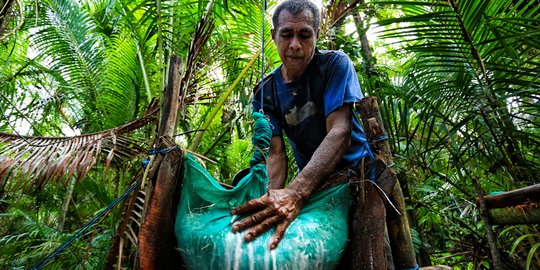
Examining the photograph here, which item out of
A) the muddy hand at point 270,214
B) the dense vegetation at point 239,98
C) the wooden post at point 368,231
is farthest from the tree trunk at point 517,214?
the muddy hand at point 270,214

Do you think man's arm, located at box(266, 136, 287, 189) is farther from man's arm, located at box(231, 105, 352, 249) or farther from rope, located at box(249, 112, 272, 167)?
rope, located at box(249, 112, 272, 167)

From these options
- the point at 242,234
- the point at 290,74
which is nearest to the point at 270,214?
the point at 242,234

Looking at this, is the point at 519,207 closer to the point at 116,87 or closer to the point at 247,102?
the point at 247,102

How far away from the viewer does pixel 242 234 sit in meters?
1.12

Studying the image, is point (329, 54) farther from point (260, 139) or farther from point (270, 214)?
point (270, 214)

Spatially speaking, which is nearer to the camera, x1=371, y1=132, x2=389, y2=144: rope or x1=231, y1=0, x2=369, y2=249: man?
x1=371, y1=132, x2=389, y2=144: rope

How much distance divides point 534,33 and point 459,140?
6.93 ft

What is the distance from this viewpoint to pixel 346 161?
5.50 ft

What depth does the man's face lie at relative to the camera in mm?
1777

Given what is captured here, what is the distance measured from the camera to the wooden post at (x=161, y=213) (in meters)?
1.15

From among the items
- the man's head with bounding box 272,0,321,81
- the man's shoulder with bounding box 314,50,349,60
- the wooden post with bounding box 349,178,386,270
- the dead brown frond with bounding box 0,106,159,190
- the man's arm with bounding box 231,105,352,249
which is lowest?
the wooden post with bounding box 349,178,386,270

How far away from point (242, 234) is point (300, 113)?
2.86 feet

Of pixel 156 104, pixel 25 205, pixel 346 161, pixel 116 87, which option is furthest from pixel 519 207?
pixel 25 205

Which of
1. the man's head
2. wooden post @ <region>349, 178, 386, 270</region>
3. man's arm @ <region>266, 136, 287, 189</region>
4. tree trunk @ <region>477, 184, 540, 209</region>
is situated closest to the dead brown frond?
man's arm @ <region>266, 136, 287, 189</region>
